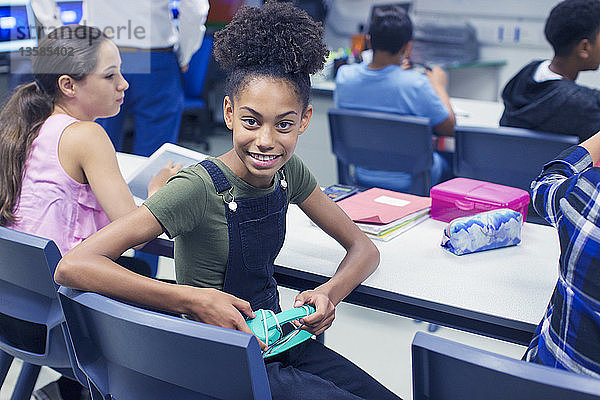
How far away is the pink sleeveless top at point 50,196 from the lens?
150 centimetres

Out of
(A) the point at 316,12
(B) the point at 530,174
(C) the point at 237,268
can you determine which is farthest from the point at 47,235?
(A) the point at 316,12

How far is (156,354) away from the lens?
905 mm

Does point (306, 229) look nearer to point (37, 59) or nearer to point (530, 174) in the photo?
point (37, 59)

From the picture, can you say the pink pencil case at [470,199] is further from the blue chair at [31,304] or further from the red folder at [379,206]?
the blue chair at [31,304]

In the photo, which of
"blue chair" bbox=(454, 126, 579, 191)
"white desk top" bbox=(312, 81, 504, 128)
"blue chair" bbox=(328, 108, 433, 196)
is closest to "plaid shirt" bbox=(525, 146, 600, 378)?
"blue chair" bbox=(454, 126, 579, 191)

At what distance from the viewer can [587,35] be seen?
7.47 feet

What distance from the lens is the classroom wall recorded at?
4594 millimetres

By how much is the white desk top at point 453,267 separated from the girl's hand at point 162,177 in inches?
A: 13.2

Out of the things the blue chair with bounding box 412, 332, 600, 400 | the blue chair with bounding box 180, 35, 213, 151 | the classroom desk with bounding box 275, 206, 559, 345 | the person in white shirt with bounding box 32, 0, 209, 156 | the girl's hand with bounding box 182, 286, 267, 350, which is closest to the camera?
the blue chair with bounding box 412, 332, 600, 400

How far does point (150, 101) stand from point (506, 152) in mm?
1732

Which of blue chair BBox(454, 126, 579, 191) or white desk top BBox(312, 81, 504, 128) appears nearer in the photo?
blue chair BBox(454, 126, 579, 191)

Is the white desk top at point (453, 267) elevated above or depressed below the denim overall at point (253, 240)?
below

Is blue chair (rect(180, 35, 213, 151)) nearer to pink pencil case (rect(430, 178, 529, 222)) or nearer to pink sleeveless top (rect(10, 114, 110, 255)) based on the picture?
pink sleeveless top (rect(10, 114, 110, 255))

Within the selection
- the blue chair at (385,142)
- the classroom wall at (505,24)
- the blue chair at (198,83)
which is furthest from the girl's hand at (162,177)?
the classroom wall at (505,24)
